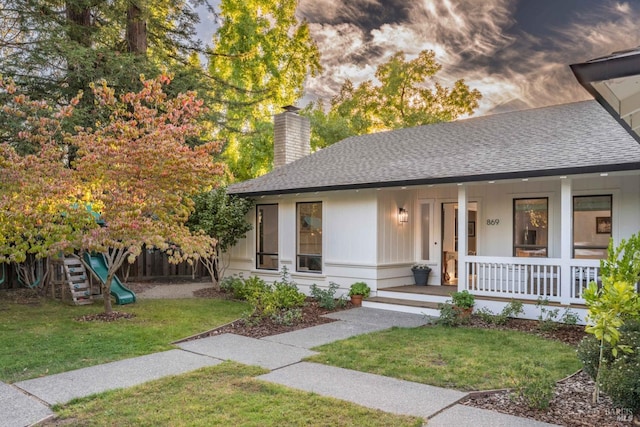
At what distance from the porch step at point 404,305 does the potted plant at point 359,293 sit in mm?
118

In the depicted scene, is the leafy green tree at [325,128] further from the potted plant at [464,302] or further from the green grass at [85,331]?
the potted plant at [464,302]

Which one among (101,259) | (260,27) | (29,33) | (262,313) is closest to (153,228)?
(262,313)

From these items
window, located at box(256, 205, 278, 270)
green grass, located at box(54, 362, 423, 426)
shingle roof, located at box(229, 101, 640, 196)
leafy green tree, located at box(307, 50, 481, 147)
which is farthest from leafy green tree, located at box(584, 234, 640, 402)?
leafy green tree, located at box(307, 50, 481, 147)

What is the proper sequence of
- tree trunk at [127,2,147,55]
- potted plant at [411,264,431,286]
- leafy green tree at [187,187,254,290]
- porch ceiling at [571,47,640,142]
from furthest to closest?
tree trunk at [127,2,147,55] → leafy green tree at [187,187,254,290] → potted plant at [411,264,431,286] → porch ceiling at [571,47,640,142]

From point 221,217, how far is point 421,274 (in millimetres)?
5102

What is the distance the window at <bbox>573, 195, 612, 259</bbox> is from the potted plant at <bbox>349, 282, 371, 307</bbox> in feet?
13.9

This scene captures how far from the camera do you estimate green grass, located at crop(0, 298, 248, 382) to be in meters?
5.63

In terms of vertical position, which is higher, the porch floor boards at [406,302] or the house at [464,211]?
Answer: the house at [464,211]

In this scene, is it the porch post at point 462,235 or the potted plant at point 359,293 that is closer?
the porch post at point 462,235

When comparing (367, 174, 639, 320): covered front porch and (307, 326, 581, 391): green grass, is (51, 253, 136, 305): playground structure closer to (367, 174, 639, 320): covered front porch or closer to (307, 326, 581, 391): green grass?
(367, 174, 639, 320): covered front porch

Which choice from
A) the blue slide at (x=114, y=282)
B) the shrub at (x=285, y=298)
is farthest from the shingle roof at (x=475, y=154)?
the blue slide at (x=114, y=282)

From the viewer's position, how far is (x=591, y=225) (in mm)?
8867

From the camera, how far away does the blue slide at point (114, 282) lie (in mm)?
10039

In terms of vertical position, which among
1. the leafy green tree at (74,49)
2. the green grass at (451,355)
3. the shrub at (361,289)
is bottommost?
the green grass at (451,355)
